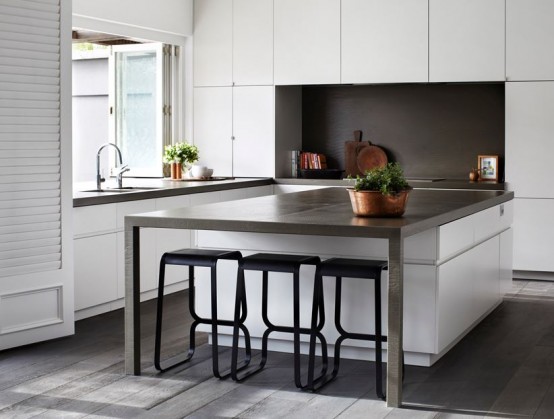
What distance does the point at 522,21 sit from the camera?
755 cm

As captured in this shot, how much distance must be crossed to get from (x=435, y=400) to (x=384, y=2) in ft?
15.3

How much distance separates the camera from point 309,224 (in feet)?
13.8

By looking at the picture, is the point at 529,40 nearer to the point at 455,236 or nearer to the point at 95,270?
the point at 455,236

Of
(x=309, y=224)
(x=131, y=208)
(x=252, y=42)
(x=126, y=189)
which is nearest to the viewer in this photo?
(x=309, y=224)

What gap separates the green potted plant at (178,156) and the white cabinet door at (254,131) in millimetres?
758

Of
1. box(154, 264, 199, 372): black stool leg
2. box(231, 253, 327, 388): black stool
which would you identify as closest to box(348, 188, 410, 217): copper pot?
box(231, 253, 327, 388): black stool

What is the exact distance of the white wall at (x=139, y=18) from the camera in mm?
7203

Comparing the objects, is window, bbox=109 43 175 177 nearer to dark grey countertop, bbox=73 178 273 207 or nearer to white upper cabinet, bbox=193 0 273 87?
white upper cabinet, bbox=193 0 273 87

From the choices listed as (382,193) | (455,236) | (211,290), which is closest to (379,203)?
(382,193)

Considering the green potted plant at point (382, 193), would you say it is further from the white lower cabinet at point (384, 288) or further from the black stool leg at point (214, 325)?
the black stool leg at point (214, 325)

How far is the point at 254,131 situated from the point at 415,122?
155 centimetres

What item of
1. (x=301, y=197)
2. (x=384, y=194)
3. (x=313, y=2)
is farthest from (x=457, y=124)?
(x=384, y=194)

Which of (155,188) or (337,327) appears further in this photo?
(155,188)

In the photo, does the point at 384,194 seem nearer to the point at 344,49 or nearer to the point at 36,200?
the point at 36,200
